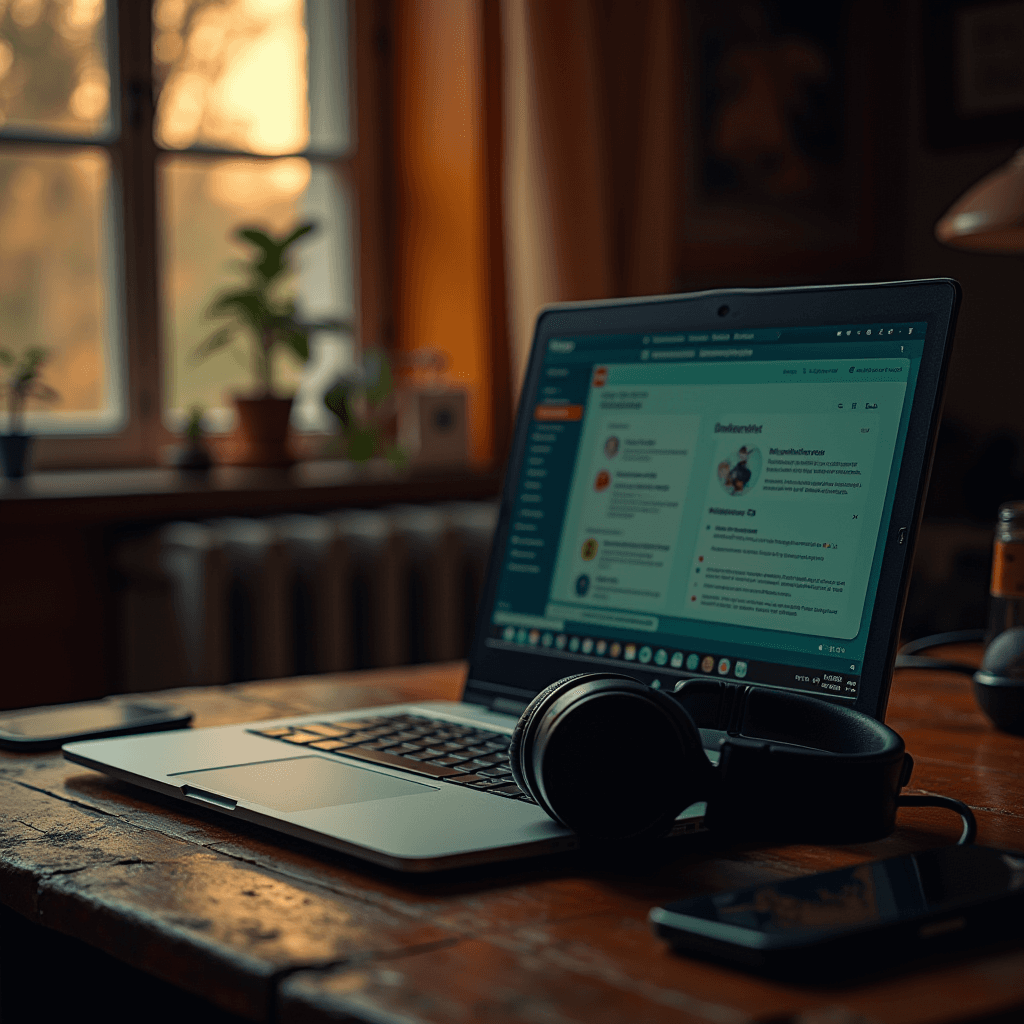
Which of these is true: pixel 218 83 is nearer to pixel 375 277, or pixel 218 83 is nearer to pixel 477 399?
pixel 375 277

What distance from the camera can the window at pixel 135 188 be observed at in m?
2.50

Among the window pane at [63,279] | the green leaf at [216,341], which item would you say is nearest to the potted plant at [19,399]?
the window pane at [63,279]

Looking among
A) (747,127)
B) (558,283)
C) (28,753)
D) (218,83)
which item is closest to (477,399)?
(558,283)

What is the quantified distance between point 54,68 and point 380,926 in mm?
2304

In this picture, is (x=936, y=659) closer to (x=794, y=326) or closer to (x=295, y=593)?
(x=794, y=326)

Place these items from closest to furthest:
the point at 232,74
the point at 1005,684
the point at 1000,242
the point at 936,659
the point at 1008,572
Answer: the point at 1005,684 < the point at 1008,572 < the point at 936,659 < the point at 1000,242 < the point at 232,74

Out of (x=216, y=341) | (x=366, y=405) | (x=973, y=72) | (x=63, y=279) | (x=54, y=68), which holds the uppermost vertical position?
(x=973, y=72)

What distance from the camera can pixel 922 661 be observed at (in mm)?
1245

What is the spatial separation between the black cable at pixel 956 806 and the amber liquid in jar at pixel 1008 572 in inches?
15.9

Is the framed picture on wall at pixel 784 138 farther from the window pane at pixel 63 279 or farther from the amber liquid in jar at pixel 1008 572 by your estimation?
the amber liquid in jar at pixel 1008 572

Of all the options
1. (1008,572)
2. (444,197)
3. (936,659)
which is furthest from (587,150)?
(1008,572)

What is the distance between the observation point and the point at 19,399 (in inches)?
91.4

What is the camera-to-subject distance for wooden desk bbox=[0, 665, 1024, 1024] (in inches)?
19.5

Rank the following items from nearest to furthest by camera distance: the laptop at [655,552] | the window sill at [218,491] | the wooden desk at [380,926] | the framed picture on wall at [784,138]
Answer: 1. the wooden desk at [380,926]
2. the laptop at [655,552]
3. the window sill at [218,491]
4. the framed picture on wall at [784,138]
